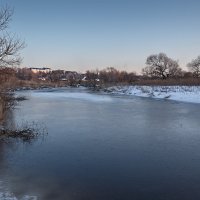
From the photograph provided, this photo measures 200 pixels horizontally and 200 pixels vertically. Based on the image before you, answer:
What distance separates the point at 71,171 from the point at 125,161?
66.3 inches

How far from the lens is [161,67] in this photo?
300 ft

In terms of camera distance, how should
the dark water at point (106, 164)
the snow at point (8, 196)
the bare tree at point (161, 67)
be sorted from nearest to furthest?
the snow at point (8, 196) → the dark water at point (106, 164) → the bare tree at point (161, 67)

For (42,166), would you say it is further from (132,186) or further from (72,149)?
(132,186)

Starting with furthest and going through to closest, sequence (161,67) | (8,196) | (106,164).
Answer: (161,67) < (106,164) < (8,196)

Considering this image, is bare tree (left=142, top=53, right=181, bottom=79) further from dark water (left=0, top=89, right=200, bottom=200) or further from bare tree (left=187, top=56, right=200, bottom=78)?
dark water (left=0, top=89, right=200, bottom=200)

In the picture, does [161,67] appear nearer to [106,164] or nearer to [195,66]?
[195,66]

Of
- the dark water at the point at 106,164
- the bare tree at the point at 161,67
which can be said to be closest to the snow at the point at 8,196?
the dark water at the point at 106,164

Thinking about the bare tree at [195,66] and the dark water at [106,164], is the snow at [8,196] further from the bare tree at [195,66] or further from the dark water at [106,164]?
the bare tree at [195,66]

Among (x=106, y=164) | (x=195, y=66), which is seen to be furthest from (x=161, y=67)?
(x=106, y=164)

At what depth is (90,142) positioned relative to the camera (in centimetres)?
1217

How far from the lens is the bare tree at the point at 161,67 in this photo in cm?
9012

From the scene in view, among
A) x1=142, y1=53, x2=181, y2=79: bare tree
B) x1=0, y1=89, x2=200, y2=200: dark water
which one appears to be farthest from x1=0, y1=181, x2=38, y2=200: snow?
x1=142, y1=53, x2=181, y2=79: bare tree

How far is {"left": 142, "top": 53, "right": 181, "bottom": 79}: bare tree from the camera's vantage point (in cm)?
9012

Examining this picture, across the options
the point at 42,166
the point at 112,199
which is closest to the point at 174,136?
the point at 42,166
